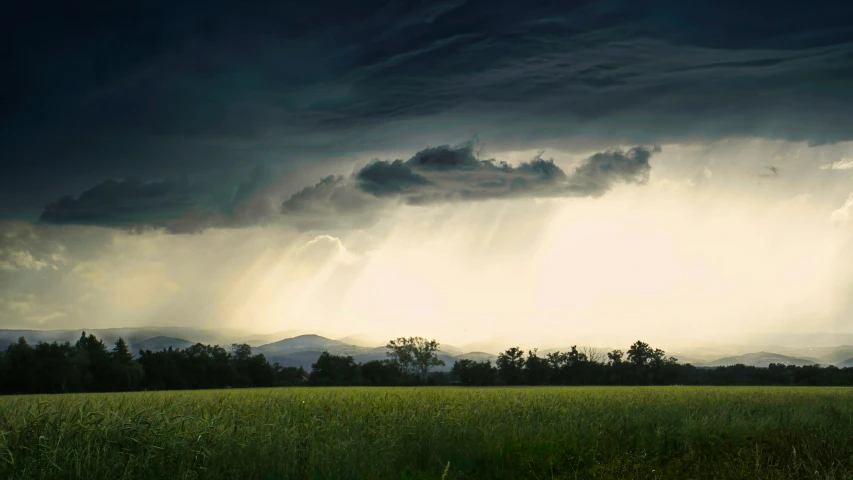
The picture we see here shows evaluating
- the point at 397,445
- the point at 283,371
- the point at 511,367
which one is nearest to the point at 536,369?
the point at 511,367

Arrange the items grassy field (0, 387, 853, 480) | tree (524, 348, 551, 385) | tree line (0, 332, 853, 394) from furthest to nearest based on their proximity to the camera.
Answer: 1. tree (524, 348, 551, 385)
2. tree line (0, 332, 853, 394)
3. grassy field (0, 387, 853, 480)

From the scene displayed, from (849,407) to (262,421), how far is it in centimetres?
2099

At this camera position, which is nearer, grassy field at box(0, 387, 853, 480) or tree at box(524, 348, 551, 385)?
grassy field at box(0, 387, 853, 480)

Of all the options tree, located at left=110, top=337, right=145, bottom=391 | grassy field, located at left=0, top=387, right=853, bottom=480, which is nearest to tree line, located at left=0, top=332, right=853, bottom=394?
tree, located at left=110, top=337, right=145, bottom=391

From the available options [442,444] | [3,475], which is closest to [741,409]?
[442,444]

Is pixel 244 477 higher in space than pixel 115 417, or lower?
lower

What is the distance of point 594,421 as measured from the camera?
14586 mm

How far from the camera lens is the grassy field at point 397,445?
909 centimetres

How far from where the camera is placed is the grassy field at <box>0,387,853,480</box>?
358 inches

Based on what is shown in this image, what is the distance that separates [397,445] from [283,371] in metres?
80.7

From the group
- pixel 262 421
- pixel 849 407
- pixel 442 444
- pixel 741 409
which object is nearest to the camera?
pixel 442 444

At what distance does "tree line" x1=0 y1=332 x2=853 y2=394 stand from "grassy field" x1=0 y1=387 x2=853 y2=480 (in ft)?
192

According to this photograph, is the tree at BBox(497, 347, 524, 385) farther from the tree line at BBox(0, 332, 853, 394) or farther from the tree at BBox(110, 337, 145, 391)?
the tree at BBox(110, 337, 145, 391)

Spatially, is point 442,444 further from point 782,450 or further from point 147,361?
point 147,361
